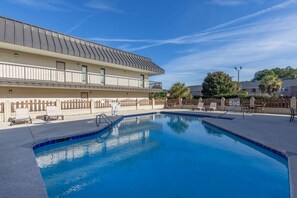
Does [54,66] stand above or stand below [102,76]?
above

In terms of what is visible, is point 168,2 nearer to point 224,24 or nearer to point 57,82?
point 224,24

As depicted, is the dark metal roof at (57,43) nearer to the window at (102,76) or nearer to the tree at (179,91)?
the window at (102,76)

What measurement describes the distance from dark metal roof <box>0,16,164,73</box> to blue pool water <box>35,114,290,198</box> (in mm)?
9996

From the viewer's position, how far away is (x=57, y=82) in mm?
15711

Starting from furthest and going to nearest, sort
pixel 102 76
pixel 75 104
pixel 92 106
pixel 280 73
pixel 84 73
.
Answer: pixel 280 73 → pixel 102 76 → pixel 84 73 → pixel 92 106 → pixel 75 104

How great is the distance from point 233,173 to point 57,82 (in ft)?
50.0

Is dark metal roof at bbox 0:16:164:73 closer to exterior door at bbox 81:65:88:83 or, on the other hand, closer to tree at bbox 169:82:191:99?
exterior door at bbox 81:65:88:83

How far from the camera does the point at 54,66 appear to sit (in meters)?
16.7

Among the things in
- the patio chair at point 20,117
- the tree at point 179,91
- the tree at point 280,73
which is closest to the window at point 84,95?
the patio chair at point 20,117

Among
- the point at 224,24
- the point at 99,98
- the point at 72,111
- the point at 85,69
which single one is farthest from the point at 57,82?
the point at 224,24

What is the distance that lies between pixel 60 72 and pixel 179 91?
17471 millimetres

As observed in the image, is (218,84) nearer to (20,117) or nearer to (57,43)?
(57,43)

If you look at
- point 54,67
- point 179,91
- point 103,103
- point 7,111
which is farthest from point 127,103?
point 7,111

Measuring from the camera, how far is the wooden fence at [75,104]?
16.2 meters
